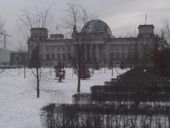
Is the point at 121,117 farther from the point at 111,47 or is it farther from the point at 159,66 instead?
the point at 111,47

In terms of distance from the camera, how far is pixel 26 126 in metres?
12.0

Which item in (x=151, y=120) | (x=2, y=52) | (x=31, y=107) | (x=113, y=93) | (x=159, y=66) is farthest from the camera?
(x=159, y=66)

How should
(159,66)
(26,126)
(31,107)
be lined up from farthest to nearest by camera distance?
1. (159,66)
2. (31,107)
3. (26,126)

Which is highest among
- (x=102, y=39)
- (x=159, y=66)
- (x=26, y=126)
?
(x=102, y=39)

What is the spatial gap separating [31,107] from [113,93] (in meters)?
3.86

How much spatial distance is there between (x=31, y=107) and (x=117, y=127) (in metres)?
7.36

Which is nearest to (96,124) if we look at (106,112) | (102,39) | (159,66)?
(106,112)

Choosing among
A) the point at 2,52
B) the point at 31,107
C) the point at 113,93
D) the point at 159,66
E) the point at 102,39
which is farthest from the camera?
the point at 102,39

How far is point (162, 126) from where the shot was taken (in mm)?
10773

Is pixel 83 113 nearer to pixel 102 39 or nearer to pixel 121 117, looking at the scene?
pixel 121 117

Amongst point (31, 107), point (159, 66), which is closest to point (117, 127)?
point (31, 107)

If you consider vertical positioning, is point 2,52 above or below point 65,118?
above

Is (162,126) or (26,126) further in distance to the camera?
(26,126)

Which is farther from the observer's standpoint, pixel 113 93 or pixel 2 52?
pixel 2 52
